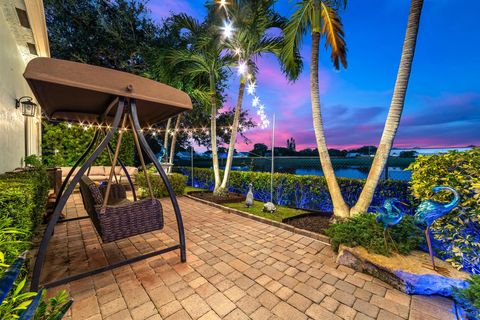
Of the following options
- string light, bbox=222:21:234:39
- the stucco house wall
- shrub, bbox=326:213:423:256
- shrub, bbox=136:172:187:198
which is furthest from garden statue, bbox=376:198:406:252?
the stucco house wall

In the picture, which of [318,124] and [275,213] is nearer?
[318,124]

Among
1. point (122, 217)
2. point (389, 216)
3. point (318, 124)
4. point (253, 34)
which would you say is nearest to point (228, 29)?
point (253, 34)

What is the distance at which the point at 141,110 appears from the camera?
3.06 meters

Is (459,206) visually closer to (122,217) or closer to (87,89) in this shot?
(122,217)

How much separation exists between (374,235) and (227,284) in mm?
1951

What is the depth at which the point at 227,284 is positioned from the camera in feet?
6.77

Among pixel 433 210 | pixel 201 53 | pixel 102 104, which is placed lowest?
pixel 433 210

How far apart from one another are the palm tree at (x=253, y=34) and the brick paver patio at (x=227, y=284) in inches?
156

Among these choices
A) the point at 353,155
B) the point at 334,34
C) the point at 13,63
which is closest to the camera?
the point at 334,34

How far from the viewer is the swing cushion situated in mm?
1992

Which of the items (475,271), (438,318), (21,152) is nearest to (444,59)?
(475,271)

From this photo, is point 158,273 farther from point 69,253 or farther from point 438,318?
point 438,318

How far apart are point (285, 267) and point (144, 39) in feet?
37.7

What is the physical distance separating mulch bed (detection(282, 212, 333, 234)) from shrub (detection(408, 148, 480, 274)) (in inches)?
61.0
